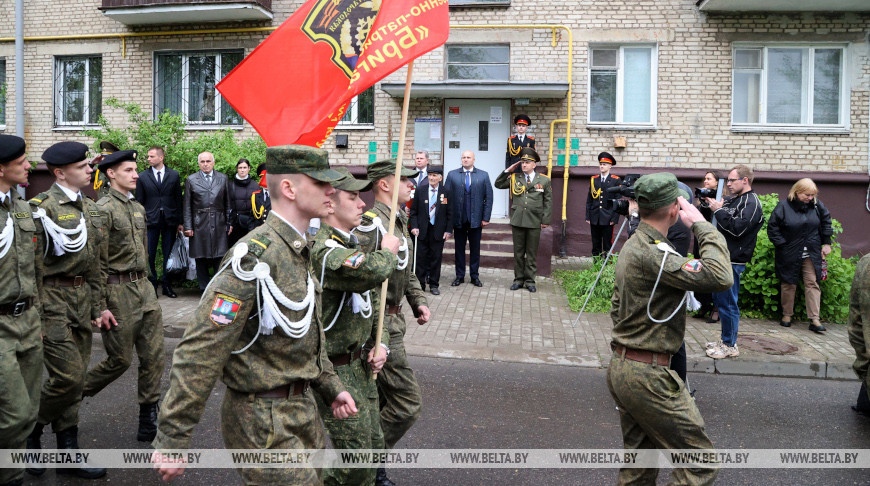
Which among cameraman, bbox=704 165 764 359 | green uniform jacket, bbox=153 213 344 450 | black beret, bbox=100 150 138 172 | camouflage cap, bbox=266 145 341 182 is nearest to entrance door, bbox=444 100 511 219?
cameraman, bbox=704 165 764 359

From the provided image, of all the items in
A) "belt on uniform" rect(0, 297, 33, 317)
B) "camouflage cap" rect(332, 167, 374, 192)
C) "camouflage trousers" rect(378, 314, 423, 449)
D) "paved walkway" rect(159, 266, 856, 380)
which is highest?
"camouflage cap" rect(332, 167, 374, 192)

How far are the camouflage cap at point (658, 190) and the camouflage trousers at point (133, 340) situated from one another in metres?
3.86

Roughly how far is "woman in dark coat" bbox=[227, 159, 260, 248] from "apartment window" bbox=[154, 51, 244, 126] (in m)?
6.30

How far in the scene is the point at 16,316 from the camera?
3885 mm

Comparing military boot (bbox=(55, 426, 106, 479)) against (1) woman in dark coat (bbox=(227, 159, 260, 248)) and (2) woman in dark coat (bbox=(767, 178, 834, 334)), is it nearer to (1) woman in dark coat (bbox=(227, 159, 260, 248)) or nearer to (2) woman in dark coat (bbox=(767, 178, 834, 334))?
(1) woman in dark coat (bbox=(227, 159, 260, 248))

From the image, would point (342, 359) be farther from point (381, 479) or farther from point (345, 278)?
point (381, 479)

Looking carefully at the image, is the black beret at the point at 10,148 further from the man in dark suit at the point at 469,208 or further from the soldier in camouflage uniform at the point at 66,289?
the man in dark suit at the point at 469,208

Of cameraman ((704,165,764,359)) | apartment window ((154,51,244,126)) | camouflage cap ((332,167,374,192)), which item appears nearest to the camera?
camouflage cap ((332,167,374,192))

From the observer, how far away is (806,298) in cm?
940

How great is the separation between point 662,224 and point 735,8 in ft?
40.3

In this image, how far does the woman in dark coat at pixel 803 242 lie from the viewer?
920cm

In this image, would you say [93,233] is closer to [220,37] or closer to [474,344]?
[474,344]

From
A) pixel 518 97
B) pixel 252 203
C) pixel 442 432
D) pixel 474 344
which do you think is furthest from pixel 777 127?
pixel 442 432

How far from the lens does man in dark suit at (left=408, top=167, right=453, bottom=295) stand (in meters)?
11.4
